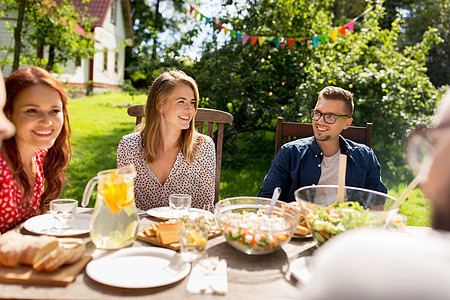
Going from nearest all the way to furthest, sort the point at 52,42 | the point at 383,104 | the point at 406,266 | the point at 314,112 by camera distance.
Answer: the point at 406,266, the point at 314,112, the point at 383,104, the point at 52,42

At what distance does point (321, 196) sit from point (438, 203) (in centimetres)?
105

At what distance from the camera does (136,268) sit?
4.17 ft

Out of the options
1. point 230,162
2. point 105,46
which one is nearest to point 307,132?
point 230,162

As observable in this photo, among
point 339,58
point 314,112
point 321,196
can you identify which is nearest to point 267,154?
point 339,58

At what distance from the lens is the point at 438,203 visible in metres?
0.70

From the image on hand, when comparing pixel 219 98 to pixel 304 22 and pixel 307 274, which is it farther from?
pixel 307 274

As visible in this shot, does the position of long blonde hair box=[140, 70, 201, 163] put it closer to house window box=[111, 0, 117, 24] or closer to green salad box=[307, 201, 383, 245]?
green salad box=[307, 201, 383, 245]

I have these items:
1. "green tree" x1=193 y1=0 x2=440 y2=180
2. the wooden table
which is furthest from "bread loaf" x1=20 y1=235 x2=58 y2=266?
"green tree" x1=193 y1=0 x2=440 y2=180

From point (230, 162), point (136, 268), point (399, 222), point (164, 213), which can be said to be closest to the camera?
point (136, 268)

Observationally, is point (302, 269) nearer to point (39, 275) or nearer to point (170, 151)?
point (39, 275)

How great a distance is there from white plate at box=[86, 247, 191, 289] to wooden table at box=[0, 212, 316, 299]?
0.07 feet

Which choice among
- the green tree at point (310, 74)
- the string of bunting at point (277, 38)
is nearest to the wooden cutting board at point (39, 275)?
the green tree at point (310, 74)

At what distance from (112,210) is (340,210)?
0.91 metres

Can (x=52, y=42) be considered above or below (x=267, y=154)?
above
